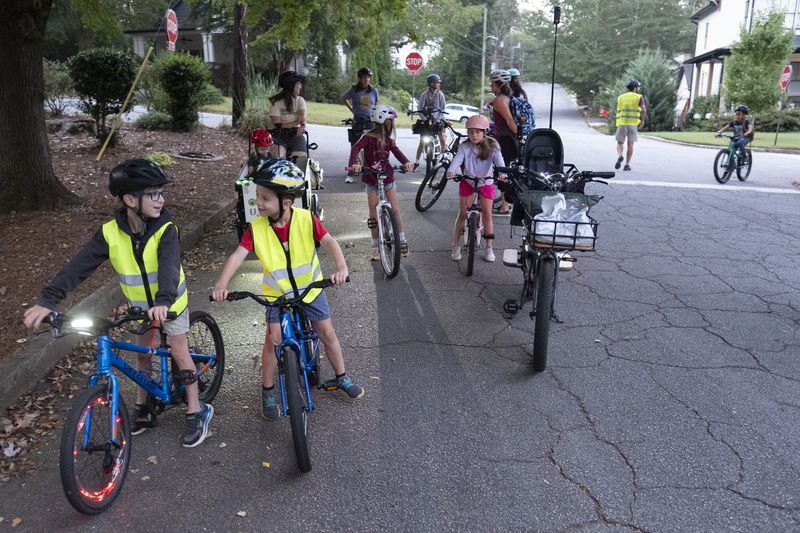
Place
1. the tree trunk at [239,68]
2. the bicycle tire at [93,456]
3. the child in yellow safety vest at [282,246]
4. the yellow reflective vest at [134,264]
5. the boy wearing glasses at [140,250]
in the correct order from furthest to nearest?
the tree trunk at [239,68] → the child in yellow safety vest at [282,246] → the yellow reflective vest at [134,264] → the boy wearing glasses at [140,250] → the bicycle tire at [93,456]

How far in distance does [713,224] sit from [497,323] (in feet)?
18.0

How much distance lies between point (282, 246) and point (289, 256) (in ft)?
0.24

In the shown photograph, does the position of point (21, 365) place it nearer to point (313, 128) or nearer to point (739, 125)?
point (739, 125)

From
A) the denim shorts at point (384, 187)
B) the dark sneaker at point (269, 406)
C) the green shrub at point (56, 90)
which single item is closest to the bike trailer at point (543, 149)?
the denim shorts at point (384, 187)

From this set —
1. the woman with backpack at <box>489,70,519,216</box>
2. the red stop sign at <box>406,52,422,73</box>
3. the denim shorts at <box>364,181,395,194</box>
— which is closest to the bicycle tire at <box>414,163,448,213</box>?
the woman with backpack at <box>489,70,519,216</box>

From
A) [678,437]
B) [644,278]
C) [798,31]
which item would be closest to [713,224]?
[644,278]

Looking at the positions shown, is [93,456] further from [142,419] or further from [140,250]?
[140,250]

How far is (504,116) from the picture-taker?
28.9 ft

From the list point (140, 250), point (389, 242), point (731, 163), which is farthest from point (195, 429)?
point (731, 163)

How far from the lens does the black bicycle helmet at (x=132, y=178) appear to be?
11.1ft

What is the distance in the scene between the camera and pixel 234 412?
4.21 m

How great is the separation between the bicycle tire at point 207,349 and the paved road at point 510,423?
0.14 m

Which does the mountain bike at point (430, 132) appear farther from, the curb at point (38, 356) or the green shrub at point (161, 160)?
the curb at point (38, 356)

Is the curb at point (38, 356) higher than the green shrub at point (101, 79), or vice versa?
the green shrub at point (101, 79)
